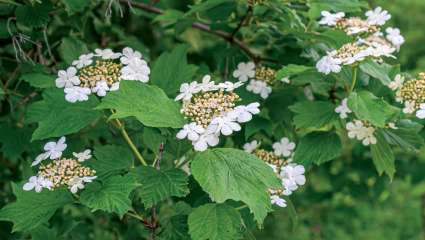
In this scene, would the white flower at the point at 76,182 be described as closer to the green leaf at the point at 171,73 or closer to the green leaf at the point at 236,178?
the green leaf at the point at 236,178

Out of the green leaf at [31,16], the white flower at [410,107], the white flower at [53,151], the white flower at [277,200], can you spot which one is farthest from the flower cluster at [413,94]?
the green leaf at [31,16]

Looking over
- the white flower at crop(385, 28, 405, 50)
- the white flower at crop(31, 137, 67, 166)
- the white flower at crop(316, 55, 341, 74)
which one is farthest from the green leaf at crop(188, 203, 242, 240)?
the white flower at crop(385, 28, 405, 50)

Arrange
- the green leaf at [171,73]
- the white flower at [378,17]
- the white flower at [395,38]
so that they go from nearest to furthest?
1. the green leaf at [171,73]
2. the white flower at [378,17]
3. the white flower at [395,38]

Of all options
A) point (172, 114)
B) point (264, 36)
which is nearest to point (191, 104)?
point (172, 114)

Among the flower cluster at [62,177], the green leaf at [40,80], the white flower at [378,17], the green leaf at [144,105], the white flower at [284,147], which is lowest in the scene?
the white flower at [284,147]

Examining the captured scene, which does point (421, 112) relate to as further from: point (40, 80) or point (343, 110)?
point (40, 80)

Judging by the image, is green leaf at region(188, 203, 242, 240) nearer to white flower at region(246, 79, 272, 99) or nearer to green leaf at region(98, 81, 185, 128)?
green leaf at region(98, 81, 185, 128)
